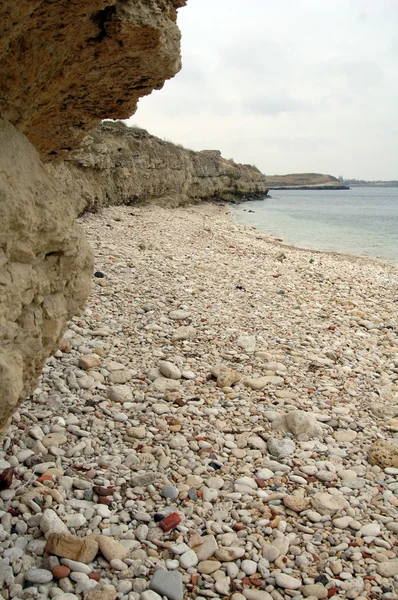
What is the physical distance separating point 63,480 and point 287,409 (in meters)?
2.22

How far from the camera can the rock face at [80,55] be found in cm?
188

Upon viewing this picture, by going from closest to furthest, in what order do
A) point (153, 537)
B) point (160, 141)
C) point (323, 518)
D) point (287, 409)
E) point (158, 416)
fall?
1. point (153, 537)
2. point (323, 518)
3. point (158, 416)
4. point (287, 409)
5. point (160, 141)

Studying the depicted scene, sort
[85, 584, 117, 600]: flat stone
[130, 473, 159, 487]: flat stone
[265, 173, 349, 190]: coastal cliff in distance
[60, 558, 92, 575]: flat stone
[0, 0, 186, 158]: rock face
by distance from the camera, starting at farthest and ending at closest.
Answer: [265, 173, 349, 190]: coastal cliff in distance < [130, 473, 159, 487]: flat stone < [60, 558, 92, 575]: flat stone < [85, 584, 117, 600]: flat stone < [0, 0, 186, 158]: rock face

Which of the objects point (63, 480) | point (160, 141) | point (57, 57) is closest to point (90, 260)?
point (57, 57)

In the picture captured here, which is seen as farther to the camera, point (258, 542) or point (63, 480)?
point (63, 480)

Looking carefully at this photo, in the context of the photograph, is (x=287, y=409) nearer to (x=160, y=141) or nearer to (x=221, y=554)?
(x=221, y=554)

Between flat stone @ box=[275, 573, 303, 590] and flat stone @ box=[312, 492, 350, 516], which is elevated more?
flat stone @ box=[312, 492, 350, 516]

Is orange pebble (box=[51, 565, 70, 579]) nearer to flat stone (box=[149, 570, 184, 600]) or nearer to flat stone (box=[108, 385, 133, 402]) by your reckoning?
flat stone (box=[149, 570, 184, 600])

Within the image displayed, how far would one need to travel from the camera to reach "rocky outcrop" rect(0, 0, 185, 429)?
6.40ft

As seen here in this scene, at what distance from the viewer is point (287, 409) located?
4.47 m

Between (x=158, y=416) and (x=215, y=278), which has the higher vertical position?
(x=215, y=278)

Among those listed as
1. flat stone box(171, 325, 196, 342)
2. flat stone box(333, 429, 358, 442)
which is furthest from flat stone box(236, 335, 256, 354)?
flat stone box(333, 429, 358, 442)

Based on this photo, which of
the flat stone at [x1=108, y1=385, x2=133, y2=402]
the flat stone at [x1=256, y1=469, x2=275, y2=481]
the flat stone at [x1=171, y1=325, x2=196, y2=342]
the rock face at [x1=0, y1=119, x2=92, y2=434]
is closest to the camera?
the rock face at [x1=0, y1=119, x2=92, y2=434]

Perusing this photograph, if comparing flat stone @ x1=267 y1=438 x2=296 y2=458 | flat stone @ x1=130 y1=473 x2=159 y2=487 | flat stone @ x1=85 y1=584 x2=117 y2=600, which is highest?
flat stone @ x1=267 y1=438 x2=296 y2=458
